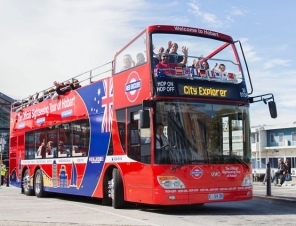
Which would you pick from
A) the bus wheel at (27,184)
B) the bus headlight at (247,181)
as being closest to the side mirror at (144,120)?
the bus headlight at (247,181)

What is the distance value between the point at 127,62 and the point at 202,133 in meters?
2.86

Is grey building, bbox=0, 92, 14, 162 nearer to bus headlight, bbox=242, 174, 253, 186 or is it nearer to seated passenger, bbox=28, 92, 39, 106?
seated passenger, bbox=28, 92, 39, 106

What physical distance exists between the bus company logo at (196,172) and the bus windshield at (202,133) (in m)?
0.19

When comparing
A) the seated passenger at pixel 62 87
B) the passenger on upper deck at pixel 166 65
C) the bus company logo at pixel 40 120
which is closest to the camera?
the passenger on upper deck at pixel 166 65

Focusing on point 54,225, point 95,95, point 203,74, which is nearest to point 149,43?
point 203,74

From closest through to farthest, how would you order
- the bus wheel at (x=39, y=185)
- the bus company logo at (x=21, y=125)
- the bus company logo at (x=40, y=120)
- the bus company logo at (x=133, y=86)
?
the bus company logo at (x=133, y=86) < the bus wheel at (x=39, y=185) < the bus company logo at (x=40, y=120) < the bus company logo at (x=21, y=125)

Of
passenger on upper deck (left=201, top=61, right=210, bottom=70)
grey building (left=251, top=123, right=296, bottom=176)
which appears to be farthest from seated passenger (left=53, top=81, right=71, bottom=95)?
grey building (left=251, top=123, right=296, bottom=176)

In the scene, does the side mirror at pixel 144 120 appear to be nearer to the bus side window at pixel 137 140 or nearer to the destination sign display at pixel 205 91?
the bus side window at pixel 137 140

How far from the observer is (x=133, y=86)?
39.9 ft

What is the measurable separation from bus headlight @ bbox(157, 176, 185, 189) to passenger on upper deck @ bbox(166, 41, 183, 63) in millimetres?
2859

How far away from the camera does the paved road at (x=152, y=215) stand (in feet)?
33.3

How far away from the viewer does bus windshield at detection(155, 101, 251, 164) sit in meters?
11.1

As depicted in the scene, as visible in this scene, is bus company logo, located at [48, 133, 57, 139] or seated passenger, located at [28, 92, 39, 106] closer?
bus company logo, located at [48, 133, 57, 139]

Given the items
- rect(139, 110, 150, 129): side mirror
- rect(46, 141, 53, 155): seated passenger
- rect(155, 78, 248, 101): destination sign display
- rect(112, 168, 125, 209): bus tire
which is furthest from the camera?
rect(46, 141, 53, 155): seated passenger
